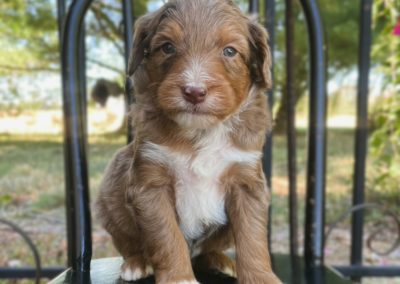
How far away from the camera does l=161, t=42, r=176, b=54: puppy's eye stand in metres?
0.93

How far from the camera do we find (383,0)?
2469 millimetres

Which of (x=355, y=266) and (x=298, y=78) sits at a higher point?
(x=298, y=78)

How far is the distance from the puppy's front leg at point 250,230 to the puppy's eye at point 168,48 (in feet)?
1.07

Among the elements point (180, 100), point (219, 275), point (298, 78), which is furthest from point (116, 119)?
point (180, 100)

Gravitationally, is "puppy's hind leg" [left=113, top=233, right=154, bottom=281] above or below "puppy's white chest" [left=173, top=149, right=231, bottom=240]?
below

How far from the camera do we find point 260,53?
1.02 metres

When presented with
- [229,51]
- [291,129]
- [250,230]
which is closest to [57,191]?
[291,129]

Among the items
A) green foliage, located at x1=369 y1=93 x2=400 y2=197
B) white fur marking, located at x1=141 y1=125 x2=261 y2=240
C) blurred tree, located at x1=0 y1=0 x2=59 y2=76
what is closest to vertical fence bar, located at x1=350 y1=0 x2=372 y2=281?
green foliage, located at x1=369 y1=93 x2=400 y2=197

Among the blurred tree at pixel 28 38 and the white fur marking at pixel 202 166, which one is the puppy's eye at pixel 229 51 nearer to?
the white fur marking at pixel 202 166

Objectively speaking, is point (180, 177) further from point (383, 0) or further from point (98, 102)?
point (383, 0)

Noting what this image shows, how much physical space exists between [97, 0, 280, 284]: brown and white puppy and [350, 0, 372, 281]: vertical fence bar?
1.05 m

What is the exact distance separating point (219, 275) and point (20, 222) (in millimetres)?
1803

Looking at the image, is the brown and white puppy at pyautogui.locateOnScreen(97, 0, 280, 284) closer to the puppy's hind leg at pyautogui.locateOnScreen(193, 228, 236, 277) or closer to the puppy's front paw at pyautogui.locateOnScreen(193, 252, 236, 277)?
the puppy's hind leg at pyautogui.locateOnScreen(193, 228, 236, 277)

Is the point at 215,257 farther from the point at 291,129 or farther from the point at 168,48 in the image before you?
the point at 291,129
